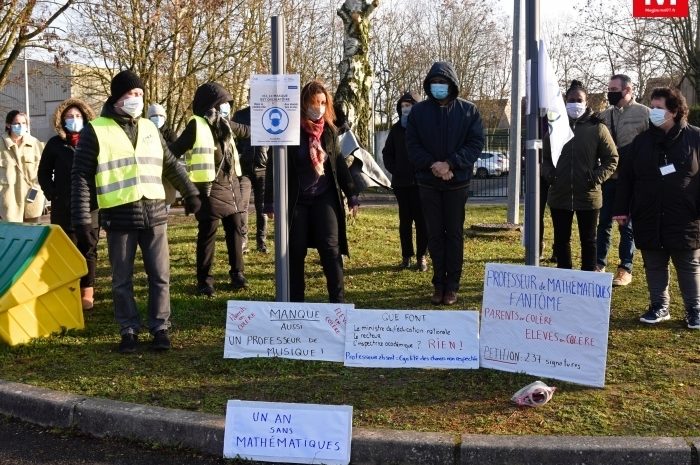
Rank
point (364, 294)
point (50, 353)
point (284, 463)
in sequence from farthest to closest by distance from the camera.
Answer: point (364, 294), point (50, 353), point (284, 463)

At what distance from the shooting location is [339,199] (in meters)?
6.00

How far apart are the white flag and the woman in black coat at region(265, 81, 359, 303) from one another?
171cm

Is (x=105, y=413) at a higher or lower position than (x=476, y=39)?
lower

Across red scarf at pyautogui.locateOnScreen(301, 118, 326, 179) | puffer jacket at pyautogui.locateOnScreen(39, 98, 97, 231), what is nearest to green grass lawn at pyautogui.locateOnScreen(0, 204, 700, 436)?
puffer jacket at pyautogui.locateOnScreen(39, 98, 97, 231)

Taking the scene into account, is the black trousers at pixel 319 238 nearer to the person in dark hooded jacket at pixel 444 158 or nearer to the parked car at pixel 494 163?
the person in dark hooded jacket at pixel 444 158

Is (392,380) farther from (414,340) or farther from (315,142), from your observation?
(315,142)

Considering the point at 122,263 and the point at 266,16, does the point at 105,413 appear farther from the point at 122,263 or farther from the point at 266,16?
the point at 266,16

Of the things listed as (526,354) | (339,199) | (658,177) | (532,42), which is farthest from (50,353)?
(658,177)

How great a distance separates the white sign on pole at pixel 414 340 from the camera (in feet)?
16.2

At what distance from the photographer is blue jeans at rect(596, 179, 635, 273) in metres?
7.34

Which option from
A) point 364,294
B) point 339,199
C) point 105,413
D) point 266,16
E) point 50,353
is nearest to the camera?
point 105,413

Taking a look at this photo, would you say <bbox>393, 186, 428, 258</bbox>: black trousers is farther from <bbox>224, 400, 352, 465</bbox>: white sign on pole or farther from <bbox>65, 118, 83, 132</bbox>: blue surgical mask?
<bbox>224, 400, 352, 465</bbox>: white sign on pole

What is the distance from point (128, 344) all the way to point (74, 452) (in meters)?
1.43

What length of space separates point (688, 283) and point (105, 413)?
168 inches
